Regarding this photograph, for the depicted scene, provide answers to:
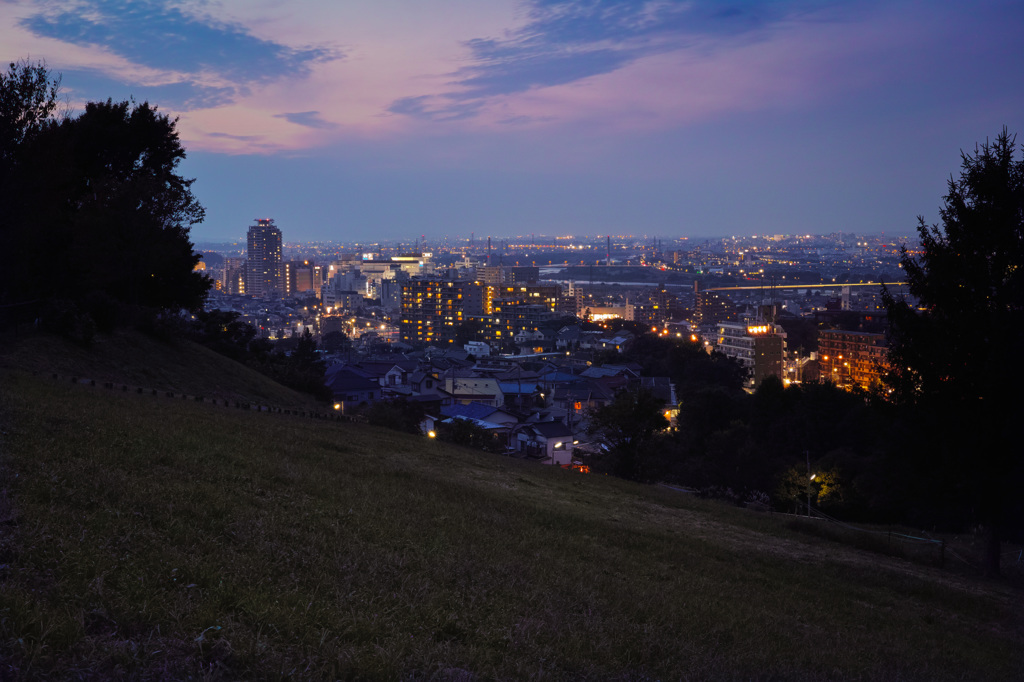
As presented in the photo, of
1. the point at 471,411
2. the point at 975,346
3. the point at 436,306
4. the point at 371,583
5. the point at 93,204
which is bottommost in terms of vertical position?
the point at 471,411

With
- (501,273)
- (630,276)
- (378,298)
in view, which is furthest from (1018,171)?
(630,276)

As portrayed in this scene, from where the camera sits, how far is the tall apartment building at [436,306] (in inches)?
3565

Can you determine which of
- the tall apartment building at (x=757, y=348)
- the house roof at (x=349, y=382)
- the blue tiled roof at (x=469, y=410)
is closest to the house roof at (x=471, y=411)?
the blue tiled roof at (x=469, y=410)

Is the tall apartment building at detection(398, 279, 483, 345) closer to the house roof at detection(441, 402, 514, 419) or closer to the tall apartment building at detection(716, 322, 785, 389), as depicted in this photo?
the tall apartment building at detection(716, 322, 785, 389)

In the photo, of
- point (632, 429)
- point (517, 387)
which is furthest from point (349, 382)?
point (632, 429)

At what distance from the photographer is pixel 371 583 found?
4398 millimetres

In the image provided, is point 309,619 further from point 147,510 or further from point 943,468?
point 943,468

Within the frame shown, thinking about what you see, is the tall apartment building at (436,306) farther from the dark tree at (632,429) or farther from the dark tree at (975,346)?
the dark tree at (975,346)

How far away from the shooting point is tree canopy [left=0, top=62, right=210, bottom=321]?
12.3m

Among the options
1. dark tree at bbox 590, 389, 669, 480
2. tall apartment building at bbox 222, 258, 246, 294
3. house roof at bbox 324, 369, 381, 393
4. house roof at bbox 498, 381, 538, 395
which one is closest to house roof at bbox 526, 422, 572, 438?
house roof at bbox 324, 369, 381, 393

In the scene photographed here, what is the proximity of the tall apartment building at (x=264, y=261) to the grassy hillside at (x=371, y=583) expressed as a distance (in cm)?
14949

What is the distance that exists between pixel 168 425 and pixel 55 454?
104 inches

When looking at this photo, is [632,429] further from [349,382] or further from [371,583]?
[371,583]

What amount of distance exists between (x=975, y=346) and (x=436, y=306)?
286 feet
